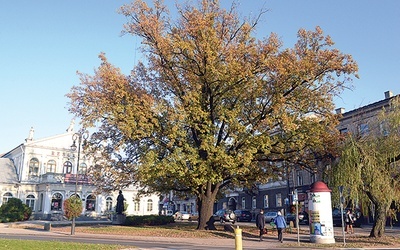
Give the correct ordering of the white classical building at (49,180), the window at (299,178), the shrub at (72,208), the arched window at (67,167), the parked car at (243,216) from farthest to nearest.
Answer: the arched window at (67,167) < the white classical building at (49,180) < the window at (299,178) < the parked car at (243,216) < the shrub at (72,208)

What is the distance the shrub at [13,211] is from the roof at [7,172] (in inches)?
Answer: 361

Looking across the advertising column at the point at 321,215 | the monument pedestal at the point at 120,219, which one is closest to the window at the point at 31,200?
the monument pedestal at the point at 120,219

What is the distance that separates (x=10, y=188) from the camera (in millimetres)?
55125

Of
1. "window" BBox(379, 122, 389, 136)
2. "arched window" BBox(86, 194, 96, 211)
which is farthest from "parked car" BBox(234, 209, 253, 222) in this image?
"window" BBox(379, 122, 389, 136)

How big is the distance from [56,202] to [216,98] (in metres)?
38.4

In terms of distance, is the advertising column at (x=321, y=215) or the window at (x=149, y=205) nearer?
the advertising column at (x=321, y=215)

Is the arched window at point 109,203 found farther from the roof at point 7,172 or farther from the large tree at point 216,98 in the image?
the large tree at point 216,98

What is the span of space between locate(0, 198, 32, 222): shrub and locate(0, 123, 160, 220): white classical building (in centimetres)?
441

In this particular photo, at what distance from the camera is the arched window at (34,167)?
5750 cm

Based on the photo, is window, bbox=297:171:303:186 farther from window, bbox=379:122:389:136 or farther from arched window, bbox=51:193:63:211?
arched window, bbox=51:193:63:211

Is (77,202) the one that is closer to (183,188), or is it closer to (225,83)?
(183,188)

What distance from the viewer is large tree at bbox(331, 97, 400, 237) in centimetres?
2045

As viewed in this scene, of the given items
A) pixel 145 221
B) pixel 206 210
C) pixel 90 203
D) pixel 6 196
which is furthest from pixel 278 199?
pixel 6 196

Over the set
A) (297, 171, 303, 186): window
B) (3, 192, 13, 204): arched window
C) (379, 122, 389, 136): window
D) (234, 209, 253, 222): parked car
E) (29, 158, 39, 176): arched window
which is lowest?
(234, 209, 253, 222): parked car
